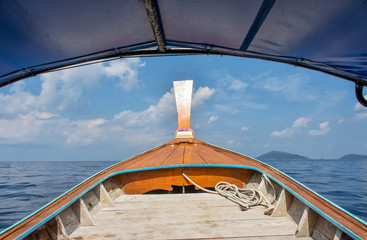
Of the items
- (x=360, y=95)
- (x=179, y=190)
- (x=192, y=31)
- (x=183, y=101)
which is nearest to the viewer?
(x=192, y=31)

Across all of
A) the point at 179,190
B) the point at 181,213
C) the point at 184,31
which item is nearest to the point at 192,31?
the point at 184,31

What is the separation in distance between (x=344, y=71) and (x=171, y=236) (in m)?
2.47

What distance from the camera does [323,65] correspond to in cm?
210

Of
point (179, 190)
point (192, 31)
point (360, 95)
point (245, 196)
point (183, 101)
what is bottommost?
point (179, 190)

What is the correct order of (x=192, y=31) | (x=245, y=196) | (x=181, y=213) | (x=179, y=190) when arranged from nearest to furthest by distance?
(x=192, y=31) < (x=181, y=213) < (x=245, y=196) < (x=179, y=190)

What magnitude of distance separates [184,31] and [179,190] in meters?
3.55

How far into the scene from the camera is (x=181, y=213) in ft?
8.46

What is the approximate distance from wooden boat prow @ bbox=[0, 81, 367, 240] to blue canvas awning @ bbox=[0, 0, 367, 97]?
4.64 feet

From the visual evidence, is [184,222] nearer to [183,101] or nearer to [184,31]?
[184,31]

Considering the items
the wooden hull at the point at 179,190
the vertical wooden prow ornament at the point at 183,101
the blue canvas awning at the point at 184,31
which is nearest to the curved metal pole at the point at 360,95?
the blue canvas awning at the point at 184,31

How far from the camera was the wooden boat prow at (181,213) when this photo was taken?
1900mm

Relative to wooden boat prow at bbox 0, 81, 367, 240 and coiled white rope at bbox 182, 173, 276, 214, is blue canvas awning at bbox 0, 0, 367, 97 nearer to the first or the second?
wooden boat prow at bbox 0, 81, 367, 240

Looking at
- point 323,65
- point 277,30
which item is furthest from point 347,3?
point 323,65

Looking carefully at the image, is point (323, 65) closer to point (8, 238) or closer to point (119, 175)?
point (8, 238)
